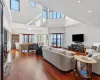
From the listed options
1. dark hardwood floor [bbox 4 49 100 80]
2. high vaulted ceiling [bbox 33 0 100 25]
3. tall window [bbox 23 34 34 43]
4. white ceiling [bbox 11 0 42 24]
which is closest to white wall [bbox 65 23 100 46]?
high vaulted ceiling [bbox 33 0 100 25]

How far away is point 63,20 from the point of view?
13.9m

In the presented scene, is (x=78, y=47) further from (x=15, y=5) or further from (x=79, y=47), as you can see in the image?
(x=15, y=5)

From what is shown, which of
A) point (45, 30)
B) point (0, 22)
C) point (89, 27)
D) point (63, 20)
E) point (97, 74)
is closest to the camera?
point (0, 22)

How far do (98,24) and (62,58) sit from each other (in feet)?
21.9

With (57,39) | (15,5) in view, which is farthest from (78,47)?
(15,5)

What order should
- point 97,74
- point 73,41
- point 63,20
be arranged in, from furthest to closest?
point 63,20, point 73,41, point 97,74

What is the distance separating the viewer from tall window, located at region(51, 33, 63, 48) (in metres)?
15.0

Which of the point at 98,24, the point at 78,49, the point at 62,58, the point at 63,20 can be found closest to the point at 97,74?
the point at 62,58

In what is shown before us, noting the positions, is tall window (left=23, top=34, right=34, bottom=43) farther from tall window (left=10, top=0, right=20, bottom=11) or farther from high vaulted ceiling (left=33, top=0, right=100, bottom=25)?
high vaulted ceiling (left=33, top=0, right=100, bottom=25)

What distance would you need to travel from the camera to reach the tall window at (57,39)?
15.0 meters

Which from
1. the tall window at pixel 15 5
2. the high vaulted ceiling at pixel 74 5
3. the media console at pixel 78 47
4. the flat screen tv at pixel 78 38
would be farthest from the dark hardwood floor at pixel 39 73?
the tall window at pixel 15 5

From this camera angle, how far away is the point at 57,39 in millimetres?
15188

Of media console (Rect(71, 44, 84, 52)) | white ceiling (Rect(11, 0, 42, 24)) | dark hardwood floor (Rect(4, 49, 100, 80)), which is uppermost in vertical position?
white ceiling (Rect(11, 0, 42, 24))

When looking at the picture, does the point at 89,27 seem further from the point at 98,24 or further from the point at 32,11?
the point at 32,11
